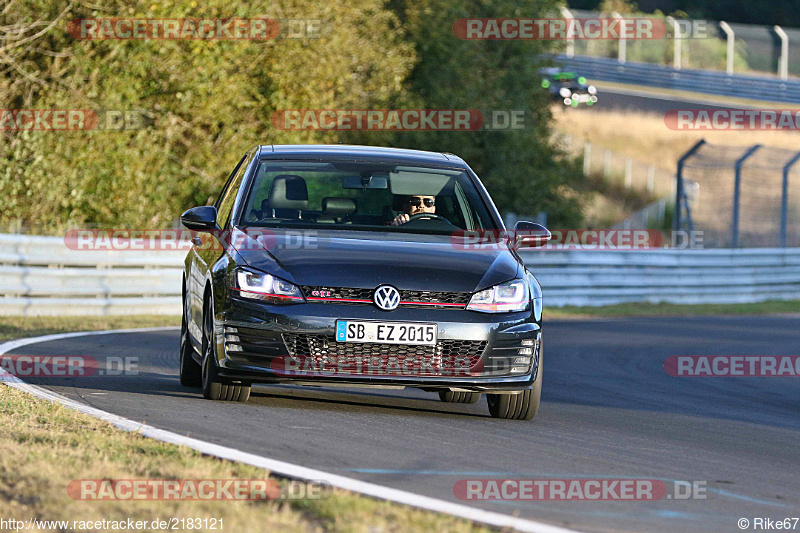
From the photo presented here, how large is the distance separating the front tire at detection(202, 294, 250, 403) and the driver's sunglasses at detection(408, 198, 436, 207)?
144 centimetres

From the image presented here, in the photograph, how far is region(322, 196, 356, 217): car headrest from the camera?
28.8ft

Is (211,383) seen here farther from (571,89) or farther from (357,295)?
(571,89)

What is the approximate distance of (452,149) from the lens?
33.5m

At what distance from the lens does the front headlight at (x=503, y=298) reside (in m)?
7.84

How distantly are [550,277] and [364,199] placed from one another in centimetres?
1357

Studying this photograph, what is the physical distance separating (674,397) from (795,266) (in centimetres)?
1729

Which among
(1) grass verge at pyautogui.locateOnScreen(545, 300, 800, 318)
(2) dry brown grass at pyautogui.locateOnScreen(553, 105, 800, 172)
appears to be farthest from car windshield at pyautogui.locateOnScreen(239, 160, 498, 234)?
(2) dry brown grass at pyautogui.locateOnScreen(553, 105, 800, 172)

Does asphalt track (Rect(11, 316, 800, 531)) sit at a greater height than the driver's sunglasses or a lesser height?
lesser

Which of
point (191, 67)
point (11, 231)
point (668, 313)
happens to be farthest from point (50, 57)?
point (668, 313)

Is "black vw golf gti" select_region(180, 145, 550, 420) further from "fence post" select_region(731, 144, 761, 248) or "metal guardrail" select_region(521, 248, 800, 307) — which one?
"fence post" select_region(731, 144, 761, 248)

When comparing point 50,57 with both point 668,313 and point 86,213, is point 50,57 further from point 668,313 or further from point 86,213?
point 668,313

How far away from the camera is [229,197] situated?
9.45 meters

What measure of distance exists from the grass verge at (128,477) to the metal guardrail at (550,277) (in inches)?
Result: 387

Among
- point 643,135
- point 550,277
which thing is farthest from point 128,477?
point 643,135
